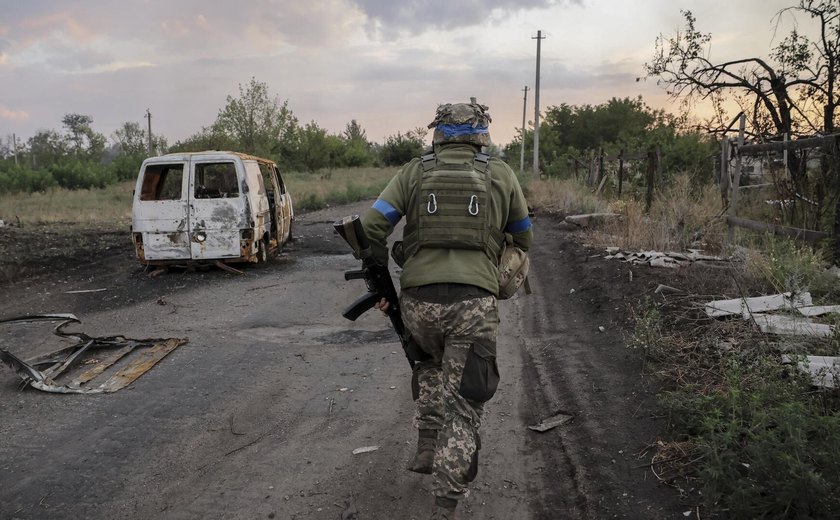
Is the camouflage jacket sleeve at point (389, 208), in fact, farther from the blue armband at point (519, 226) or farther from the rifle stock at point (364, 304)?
the blue armband at point (519, 226)

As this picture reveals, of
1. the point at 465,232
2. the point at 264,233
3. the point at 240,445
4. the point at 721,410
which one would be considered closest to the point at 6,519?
the point at 240,445

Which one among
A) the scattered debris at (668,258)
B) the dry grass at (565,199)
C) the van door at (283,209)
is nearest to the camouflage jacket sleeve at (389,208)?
the scattered debris at (668,258)

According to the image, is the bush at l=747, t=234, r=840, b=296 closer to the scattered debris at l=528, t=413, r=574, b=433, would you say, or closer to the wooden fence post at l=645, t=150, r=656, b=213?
the scattered debris at l=528, t=413, r=574, b=433

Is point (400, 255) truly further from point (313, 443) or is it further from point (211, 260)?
point (211, 260)

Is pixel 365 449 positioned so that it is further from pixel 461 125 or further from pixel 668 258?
pixel 668 258

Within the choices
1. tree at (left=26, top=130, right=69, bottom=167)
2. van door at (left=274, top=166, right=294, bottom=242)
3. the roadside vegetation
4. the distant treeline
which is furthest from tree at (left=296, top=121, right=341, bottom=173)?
van door at (left=274, top=166, right=294, bottom=242)

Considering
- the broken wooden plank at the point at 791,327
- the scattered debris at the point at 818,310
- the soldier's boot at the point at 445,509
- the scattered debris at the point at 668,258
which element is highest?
the scattered debris at the point at 668,258

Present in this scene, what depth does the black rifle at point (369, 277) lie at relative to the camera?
306 cm

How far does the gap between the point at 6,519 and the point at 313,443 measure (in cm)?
156

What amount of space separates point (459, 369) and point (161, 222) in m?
7.79

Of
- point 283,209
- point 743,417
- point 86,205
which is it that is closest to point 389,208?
point 743,417

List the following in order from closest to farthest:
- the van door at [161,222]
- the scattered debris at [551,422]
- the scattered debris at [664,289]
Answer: the scattered debris at [551,422] → the scattered debris at [664,289] → the van door at [161,222]

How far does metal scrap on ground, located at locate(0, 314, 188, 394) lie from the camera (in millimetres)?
4715

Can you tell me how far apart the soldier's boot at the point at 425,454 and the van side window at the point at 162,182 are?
7.63 m
